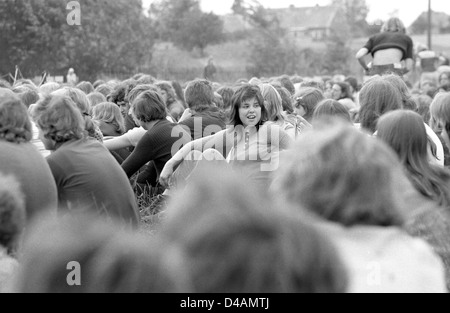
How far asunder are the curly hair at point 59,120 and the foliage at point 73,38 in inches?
966

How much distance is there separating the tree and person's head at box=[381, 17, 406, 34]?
57195mm

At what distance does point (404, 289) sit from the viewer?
2418 mm

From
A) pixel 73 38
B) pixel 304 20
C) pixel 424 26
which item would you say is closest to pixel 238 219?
pixel 73 38

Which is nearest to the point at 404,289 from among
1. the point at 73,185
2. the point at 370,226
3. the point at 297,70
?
the point at 370,226

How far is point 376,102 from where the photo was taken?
17.9ft

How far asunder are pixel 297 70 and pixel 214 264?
4496 centimetres

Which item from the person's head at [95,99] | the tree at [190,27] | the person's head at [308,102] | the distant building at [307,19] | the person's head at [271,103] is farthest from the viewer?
the distant building at [307,19]

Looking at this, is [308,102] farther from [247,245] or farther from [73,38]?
[73,38]

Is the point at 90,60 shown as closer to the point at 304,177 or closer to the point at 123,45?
the point at 123,45

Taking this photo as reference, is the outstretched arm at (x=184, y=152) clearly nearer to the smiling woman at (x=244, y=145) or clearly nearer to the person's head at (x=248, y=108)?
the smiling woman at (x=244, y=145)

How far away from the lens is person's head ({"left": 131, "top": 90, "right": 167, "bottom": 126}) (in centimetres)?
654

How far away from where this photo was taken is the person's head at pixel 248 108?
19.5 ft

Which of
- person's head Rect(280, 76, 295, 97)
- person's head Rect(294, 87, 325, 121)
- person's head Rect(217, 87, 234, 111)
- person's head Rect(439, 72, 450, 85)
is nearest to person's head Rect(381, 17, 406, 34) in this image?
person's head Rect(280, 76, 295, 97)

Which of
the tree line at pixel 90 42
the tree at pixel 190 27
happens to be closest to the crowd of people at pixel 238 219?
the tree line at pixel 90 42
